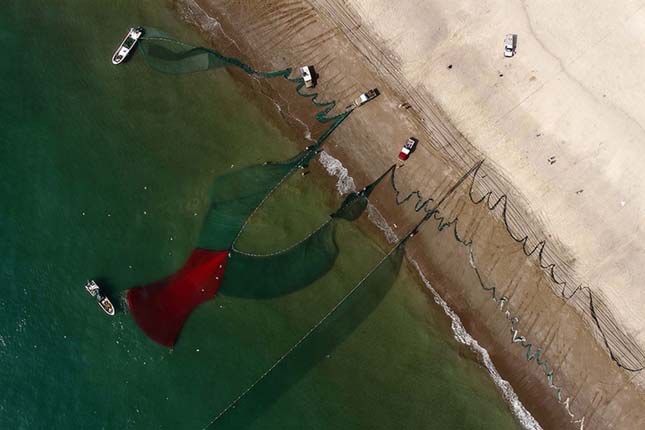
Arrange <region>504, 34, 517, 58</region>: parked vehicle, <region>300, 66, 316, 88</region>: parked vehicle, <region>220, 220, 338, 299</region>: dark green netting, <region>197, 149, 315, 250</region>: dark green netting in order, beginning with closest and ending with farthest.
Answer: <region>504, 34, 517, 58</region>: parked vehicle
<region>300, 66, 316, 88</region>: parked vehicle
<region>220, 220, 338, 299</region>: dark green netting
<region>197, 149, 315, 250</region>: dark green netting

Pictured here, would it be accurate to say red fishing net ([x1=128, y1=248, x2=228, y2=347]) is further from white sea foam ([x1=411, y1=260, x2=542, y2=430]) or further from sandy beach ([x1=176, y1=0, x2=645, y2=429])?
white sea foam ([x1=411, y1=260, x2=542, y2=430])

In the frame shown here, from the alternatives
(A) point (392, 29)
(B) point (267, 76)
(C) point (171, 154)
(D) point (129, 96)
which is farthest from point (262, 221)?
(A) point (392, 29)

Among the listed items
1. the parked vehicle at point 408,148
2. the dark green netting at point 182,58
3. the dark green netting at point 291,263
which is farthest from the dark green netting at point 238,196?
the parked vehicle at point 408,148

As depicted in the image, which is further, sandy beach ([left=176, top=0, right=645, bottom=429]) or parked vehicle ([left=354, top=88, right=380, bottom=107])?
parked vehicle ([left=354, top=88, right=380, bottom=107])

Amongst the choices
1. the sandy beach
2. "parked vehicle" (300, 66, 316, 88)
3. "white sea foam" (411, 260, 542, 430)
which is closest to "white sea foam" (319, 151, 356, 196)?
the sandy beach

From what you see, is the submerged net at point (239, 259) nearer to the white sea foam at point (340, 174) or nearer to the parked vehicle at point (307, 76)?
the white sea foam at point (340, 174)

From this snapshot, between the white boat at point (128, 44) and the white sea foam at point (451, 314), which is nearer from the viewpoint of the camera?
the white sea foam at point (451, 314)
